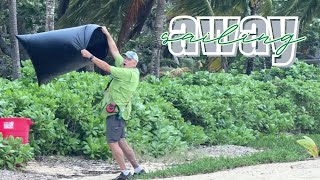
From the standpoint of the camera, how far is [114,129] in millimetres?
10328

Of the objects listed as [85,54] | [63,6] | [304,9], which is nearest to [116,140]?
[85,54]

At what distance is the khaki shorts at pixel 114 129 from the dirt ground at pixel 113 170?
0.74 meters

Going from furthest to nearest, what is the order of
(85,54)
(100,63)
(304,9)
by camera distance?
(304,9), (85,54), (100,63)

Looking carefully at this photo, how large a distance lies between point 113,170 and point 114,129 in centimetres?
159

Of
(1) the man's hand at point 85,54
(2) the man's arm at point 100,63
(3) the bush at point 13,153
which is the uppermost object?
(1) the man's hand at point 85,54

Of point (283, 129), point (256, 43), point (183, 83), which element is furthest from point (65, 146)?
point (256, 43)

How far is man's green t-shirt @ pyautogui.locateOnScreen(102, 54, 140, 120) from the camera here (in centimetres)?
1027

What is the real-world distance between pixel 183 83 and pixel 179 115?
316 cm

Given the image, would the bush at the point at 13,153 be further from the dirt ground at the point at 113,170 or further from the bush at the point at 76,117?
the bush at the point at 76,117

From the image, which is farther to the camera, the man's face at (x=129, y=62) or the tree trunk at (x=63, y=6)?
the tree trunk at (x=63, y=6)

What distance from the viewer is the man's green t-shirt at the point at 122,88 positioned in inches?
404

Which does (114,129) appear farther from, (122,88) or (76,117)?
(76,117)

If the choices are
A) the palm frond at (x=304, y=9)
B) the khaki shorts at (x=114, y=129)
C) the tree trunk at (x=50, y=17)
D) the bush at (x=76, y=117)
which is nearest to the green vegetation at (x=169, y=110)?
the bush at (x=76, y=117)

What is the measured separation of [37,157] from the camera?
12.0m
